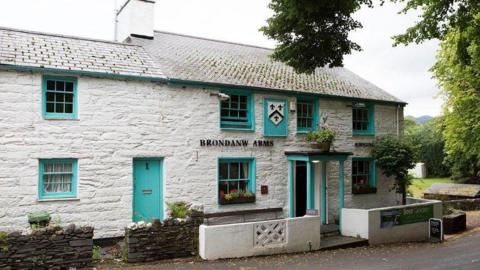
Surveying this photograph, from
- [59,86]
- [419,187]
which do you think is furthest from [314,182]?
[419,187]

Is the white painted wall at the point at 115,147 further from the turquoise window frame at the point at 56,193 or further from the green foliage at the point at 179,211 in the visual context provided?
the green foliage at the point at 179,211

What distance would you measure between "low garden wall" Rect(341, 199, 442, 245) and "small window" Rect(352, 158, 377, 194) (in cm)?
224

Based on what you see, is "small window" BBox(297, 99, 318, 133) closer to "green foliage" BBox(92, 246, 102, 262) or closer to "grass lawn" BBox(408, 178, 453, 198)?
"green foliage" BBox(92, 246, 102, 262)

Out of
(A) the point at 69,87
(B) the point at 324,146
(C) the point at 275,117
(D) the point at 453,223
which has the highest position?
(A) the point at 69,87

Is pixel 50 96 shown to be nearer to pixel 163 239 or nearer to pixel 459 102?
pixel 163 239

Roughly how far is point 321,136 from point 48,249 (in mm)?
9484

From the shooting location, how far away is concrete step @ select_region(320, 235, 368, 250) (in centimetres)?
1287

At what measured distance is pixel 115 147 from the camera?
39.3 feet

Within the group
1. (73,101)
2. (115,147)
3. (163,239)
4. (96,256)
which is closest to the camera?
(96,256)

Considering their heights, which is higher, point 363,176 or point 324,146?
point 324,146

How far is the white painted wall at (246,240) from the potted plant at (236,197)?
245 cm

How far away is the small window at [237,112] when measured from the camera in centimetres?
1407

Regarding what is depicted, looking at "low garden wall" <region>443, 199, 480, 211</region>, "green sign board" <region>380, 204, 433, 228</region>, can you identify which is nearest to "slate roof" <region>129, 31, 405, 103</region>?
"green sign board" <region>380, 204, 433, 228</region>

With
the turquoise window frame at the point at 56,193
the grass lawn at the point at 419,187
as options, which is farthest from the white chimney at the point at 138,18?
the grass lawn at the point at 419,187
